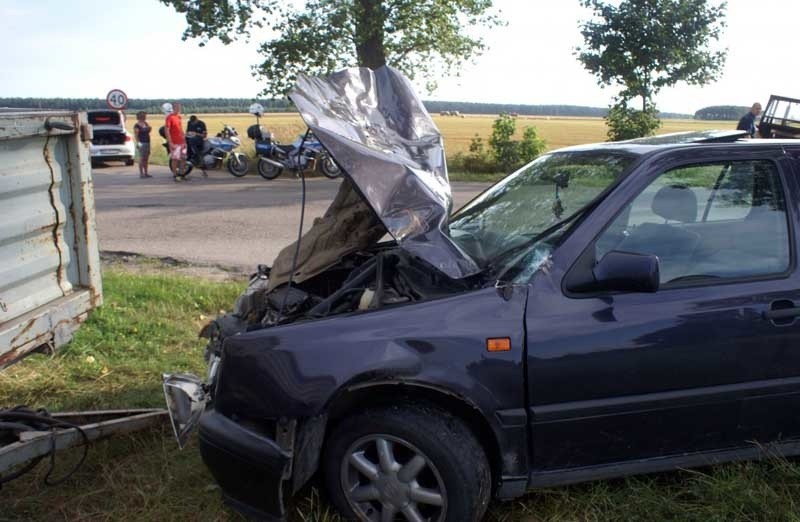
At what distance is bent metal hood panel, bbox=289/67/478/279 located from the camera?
2.79m

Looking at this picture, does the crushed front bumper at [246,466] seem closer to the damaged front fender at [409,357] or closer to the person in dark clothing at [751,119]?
the damaged front fender at [409,357]

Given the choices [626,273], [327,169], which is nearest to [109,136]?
[327,169]

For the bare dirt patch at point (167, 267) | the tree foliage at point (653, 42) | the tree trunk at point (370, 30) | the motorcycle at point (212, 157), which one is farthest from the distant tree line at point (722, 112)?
the bare dirt patch at point (167, 267)

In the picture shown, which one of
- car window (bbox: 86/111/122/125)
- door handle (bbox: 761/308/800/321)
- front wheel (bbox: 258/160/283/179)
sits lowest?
front wheel (bbox: 258/160/283/179)

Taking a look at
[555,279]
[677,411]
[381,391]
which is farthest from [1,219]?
[677,411]

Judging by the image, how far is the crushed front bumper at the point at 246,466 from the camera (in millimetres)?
2617

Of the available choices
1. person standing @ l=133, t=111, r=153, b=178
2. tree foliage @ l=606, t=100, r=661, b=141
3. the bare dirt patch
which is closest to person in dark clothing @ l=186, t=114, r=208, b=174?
person standing @ l=133, t=111, r=153, b=178

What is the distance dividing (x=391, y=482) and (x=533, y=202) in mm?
1543

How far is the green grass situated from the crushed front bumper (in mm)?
239

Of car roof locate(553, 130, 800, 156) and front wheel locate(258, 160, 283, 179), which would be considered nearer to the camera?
car roof locate(553, 130, 800, 156)

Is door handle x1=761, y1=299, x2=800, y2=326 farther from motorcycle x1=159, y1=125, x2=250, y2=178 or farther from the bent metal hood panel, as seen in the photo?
motorcycle x1=159, y1=125, x2=250, y2=178

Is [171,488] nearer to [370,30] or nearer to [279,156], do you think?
[279,156]

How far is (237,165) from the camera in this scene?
17.8 m

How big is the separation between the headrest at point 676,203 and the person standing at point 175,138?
14.8 m
